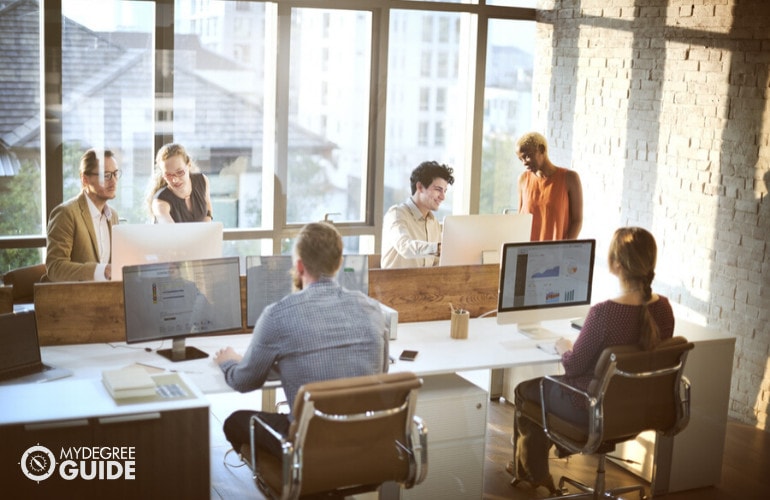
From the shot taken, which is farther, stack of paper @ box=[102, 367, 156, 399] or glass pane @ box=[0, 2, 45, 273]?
glass pane @ box=[0, 2, 45, 273]

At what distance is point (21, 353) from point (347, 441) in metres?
1.34

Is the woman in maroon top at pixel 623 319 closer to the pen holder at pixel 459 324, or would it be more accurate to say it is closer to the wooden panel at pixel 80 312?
the pen holder at pixel 459 324

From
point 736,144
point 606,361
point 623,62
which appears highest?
point 623,62

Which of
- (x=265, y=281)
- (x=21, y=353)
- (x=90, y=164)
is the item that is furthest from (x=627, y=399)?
(x=90, y=164)

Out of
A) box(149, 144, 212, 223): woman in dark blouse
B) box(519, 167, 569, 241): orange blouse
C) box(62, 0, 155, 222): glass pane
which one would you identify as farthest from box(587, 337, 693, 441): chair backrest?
box(62, 0, 155, 222): glass pane

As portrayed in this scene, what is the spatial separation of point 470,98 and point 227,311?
3934 millimetres

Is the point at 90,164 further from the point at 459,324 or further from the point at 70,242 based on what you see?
the point at 459,324

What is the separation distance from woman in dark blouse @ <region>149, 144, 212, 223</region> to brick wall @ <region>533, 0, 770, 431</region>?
9.41 ft

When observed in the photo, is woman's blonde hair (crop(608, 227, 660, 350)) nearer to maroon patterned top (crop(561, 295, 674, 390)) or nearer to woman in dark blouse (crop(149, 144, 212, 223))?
maroon patterned top (crop(561, 295, 674, 390))

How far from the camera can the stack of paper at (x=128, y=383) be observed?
10.7ft

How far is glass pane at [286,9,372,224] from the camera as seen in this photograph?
6855mm

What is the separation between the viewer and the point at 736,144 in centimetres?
557

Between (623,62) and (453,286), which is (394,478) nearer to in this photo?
(453,286)

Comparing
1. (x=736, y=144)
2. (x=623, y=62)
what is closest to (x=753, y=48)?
(x=736, y=144)
